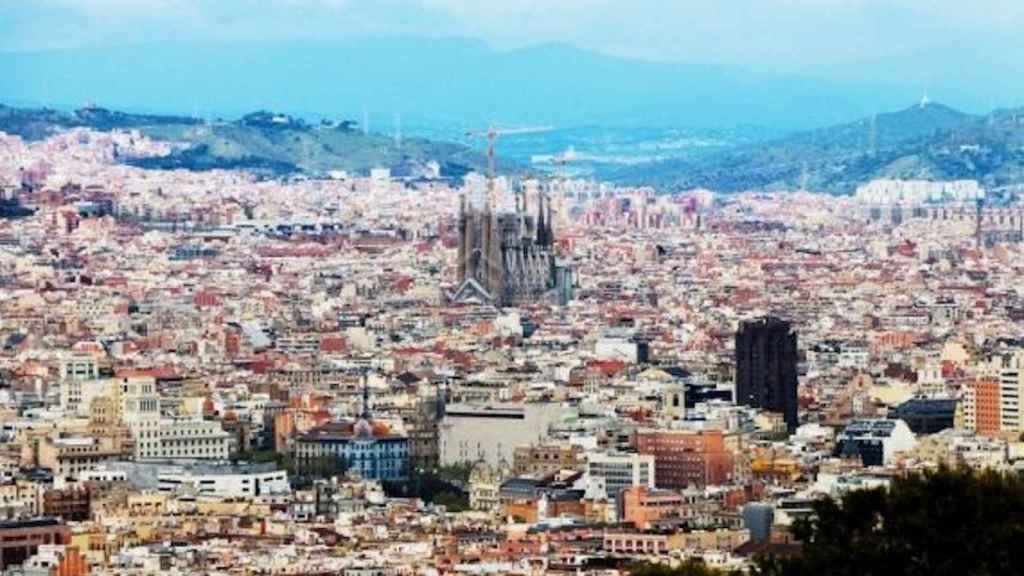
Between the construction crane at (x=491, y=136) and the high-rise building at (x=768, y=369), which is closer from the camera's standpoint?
the high-rise building at (x=768, y=369)

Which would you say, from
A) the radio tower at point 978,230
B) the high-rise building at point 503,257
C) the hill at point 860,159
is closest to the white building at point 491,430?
the high-rise building at point 503,257

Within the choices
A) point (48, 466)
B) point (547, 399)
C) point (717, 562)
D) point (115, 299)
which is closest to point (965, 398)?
point (547, 399)

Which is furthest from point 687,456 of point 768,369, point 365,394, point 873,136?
point 873,136

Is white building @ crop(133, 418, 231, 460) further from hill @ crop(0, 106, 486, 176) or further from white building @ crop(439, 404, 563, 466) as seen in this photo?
hill @ crop(0, 106, 486, 176)

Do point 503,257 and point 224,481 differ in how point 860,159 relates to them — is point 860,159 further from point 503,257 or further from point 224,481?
point 224,481

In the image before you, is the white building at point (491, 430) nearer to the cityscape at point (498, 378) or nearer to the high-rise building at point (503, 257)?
the cityscape at point (498, 378)

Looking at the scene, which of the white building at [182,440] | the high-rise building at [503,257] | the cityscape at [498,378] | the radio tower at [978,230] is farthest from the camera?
the radio tower at [978,230]

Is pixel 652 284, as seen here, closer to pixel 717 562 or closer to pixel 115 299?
pixel 115 299
